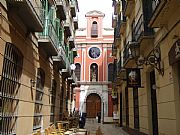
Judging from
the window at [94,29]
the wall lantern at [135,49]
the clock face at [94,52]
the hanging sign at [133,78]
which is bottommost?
the hanging sign at [133,78]

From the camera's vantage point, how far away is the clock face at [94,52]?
115ft

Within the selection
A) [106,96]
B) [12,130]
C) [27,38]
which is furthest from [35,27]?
[106,96]

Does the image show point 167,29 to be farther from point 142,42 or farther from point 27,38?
point 27,38

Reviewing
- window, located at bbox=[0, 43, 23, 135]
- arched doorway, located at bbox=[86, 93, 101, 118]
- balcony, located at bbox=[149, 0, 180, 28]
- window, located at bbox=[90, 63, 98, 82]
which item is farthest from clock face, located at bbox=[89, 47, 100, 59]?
window, located at bbox=[0, 43, 23, 135]

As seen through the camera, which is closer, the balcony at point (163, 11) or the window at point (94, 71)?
the balcony at point (163, 11)

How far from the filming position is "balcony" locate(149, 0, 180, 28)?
631 cm

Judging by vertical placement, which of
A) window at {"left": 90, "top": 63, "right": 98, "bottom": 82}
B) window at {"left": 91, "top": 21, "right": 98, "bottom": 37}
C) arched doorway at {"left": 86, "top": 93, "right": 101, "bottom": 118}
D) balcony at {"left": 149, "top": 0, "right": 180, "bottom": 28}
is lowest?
arched doorway at {"left": 86, "top": 93, "right": 101, "bottom": 118}

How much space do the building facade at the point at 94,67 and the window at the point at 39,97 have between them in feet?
72.6

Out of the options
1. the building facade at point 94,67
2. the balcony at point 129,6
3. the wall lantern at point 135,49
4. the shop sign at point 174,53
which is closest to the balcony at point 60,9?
the balcony at point 129,6

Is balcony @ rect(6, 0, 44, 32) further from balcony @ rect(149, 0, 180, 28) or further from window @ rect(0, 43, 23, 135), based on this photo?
balcony @ rect(149, 0, 180, 28)

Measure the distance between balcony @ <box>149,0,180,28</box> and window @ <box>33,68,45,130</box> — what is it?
530cm

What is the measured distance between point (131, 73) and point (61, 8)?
6273 millimetres

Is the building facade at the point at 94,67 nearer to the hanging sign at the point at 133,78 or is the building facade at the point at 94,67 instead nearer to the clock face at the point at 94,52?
the clock face at the point at 94,52

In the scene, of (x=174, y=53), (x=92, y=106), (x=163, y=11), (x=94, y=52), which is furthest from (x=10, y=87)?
(x=94, y=52)
